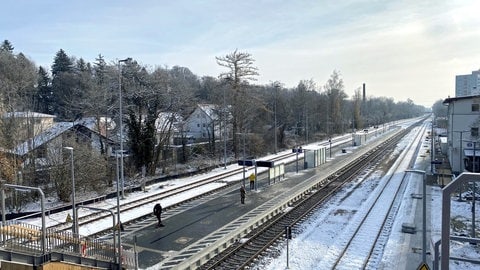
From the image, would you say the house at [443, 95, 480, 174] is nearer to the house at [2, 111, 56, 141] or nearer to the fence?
the fence

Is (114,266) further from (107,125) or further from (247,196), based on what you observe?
(107,125)

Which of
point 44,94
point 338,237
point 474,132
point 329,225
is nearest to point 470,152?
point 474,132

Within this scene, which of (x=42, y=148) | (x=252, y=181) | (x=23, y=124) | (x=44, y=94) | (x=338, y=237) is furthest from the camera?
(x=44, y=94)

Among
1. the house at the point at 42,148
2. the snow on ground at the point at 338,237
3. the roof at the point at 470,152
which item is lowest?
the snow on ground at the point at 338,237

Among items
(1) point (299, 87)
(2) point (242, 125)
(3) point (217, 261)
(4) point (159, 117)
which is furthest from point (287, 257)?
(1) point (299, 87)

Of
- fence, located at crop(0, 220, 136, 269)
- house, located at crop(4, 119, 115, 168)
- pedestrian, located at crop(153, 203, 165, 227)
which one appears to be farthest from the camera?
house, located at crop(4, 119, 115, 168)

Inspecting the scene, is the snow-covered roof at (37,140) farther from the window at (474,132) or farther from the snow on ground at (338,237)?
the window at (474,132)

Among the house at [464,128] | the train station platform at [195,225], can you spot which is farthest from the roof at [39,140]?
the house at [464,128]

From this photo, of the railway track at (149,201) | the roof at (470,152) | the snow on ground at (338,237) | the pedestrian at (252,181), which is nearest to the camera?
the snow on ground at (338,237)

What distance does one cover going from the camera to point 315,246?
704 inches

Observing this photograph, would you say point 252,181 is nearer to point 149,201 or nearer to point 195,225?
point 149,201

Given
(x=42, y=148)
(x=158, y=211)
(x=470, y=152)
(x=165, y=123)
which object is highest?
(x=165, y=123)

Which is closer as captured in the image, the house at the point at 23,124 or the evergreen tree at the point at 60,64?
the house at the point at 23,124

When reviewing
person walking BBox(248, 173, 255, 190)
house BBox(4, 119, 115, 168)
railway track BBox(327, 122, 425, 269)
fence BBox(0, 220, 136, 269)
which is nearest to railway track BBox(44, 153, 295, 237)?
person walking BBox(248, 173, 255, 190)
